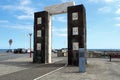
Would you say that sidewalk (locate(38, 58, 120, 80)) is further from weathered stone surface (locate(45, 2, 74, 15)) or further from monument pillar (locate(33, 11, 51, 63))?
weathered stone surface (locate(45, 2, 74, 15))

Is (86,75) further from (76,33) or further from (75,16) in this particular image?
(75,16)

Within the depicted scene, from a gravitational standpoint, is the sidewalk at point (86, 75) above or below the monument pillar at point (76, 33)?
below

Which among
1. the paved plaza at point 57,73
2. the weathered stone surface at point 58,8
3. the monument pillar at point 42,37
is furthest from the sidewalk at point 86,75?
the weathered stone surface at point 58,8

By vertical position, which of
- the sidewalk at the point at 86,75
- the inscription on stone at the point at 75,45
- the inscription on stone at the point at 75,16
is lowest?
the sidewalk at the point at 86,75

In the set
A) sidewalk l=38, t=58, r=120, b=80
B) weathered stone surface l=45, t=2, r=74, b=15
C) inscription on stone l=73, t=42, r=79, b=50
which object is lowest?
sidewalk l=38, t=58, r=120, b=80

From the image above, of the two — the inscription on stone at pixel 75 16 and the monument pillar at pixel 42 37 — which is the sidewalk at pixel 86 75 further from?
the monument pillar at pixel 42 37

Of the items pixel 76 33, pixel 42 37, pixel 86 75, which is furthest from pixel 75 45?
pixel 86 75

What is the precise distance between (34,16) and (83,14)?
746cm

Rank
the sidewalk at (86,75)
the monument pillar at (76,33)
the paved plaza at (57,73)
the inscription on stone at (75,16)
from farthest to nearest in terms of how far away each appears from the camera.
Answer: the inscription on stone at (75,16), the monument pillar at (76,33), the paved plaza at (57,73), the sidewalk at (86,75)

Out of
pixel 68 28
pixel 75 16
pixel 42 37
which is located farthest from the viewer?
pixel 42 37

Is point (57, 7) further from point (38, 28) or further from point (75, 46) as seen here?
point (75, 46)

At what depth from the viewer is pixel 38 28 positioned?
27375 millimetres

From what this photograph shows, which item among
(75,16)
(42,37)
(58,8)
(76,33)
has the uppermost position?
(58,8)

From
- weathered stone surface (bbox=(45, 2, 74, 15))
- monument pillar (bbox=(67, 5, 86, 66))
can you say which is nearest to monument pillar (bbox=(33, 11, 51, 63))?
weathered stone surface (bbox=(45, 2, 74, 15))
